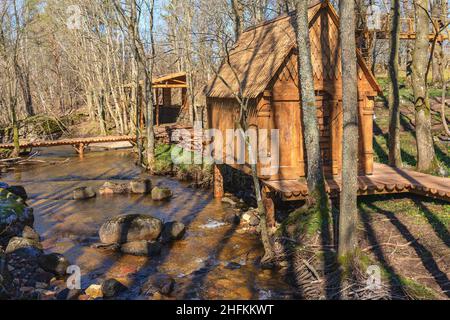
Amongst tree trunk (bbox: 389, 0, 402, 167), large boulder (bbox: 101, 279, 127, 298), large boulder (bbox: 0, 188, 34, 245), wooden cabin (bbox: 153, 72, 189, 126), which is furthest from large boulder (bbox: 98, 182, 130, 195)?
wooden cabin (bbox: 153, 72, 189, 126)

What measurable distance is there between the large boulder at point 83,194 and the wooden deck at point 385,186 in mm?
8262

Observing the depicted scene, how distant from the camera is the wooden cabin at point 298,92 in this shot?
1220 centimetres

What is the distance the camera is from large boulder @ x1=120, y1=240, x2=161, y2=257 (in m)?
11.3

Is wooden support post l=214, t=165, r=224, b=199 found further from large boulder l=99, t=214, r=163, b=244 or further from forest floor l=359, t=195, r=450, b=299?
forest floor l=359, t=195, r=450, b=299

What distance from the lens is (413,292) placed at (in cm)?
750

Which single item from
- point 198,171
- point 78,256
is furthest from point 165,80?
point 78,256

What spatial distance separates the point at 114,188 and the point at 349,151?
479 inches

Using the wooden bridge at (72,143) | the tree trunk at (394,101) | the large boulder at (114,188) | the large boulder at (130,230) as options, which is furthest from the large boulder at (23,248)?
the wooden bridge at (72,143)

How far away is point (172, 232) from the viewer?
12.4 meters

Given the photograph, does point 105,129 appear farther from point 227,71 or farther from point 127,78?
point 227,71

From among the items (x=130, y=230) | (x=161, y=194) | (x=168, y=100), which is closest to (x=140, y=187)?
(x=161, y=194)

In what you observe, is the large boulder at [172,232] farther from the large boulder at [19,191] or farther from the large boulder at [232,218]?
the large boulder at [19,191]

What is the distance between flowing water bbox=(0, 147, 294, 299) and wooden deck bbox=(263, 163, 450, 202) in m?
1.67

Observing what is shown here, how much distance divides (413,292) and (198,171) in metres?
13.3
